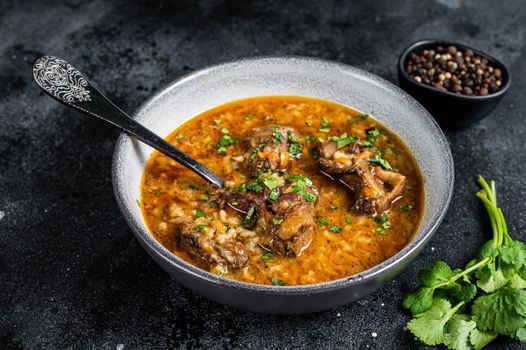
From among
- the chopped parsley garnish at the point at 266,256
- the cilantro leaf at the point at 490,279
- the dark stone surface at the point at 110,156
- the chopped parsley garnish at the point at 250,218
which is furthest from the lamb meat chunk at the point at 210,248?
the cilantro leaf at the point at 490,279

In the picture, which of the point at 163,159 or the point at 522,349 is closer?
the point at 522,349

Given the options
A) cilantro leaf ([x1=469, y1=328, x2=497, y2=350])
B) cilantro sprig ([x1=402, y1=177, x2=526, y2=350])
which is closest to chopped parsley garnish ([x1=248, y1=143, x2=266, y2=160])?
cilantro sprig ([x1=402, y1=177, x2=526, y2=350])

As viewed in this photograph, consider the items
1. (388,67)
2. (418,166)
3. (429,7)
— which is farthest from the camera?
(429,7)

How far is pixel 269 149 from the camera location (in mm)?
4668

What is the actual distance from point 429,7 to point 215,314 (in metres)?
4.50

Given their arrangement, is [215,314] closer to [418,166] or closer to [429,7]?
[418,166]

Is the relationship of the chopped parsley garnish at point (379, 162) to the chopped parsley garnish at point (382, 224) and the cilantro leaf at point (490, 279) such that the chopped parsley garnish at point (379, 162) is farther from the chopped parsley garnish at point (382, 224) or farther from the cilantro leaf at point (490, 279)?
the cilantro leaf at point (490, 279)

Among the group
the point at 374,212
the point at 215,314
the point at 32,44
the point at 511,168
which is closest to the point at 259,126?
the point at 374,212

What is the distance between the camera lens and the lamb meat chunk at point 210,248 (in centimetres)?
407

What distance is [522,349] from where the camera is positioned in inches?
166

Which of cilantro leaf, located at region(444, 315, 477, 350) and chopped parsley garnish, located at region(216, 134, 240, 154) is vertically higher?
chopped parsley garnish, located at region(216, 134, 240, 154)

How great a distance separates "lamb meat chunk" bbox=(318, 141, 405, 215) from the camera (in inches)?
174

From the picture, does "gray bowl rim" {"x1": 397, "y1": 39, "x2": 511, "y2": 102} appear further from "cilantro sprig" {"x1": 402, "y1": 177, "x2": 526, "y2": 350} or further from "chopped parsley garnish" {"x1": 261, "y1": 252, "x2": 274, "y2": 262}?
"chopped parsley garnish" {"x1": 261, "y1": 252, "x2": 274, "y2": 262}

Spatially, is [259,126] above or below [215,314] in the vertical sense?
above
